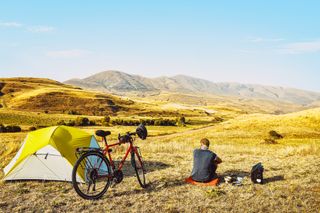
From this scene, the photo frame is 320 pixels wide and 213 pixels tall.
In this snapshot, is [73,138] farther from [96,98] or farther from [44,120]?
[96,98]

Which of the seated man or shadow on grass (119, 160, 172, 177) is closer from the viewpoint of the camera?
the seated man

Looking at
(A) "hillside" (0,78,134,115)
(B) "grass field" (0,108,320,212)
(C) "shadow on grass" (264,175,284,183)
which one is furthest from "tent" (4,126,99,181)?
(A) "hillside" (0,78,134,115)

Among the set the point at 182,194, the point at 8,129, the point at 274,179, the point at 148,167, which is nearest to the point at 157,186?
the point at 182,194

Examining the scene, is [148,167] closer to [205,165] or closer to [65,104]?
[205,165]

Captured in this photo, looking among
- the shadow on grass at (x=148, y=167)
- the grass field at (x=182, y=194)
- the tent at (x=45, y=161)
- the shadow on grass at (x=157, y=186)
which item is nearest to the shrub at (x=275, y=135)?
the grass field at (x=182, y=194)

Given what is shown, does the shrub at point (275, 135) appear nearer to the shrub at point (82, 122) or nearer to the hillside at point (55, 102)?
the shrub at point (82, 122)

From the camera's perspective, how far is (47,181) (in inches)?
527

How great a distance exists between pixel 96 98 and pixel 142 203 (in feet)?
619

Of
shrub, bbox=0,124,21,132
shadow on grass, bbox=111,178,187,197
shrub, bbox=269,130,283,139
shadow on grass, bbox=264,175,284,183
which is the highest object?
shadow on grass, bbox=264,175,284,183

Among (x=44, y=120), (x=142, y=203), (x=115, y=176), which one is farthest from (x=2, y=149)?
(x=44, y=120)

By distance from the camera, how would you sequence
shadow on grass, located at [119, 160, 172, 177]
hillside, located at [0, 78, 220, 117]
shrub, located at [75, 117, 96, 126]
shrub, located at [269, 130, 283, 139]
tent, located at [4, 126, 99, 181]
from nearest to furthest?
tent, located at [4, 126, 99, 181] → shadow on grass, located at [119, 160, 172, 177] → shrub, located at [269, 130, 283, 139] → shrub, located at [75, 117, 96, 126] → hillside, located at [0, 78, 220, 117]

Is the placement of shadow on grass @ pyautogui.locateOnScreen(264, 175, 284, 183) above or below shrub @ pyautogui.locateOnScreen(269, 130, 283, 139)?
above

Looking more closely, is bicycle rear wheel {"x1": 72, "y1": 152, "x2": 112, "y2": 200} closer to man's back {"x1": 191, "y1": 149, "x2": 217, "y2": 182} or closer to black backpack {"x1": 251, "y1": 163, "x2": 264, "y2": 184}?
man's back {"x1": 191, "y1": 149, "x2": 217, "y2": 182}

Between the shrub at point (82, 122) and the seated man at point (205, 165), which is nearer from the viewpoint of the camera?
the seated man at point (205, 165)
